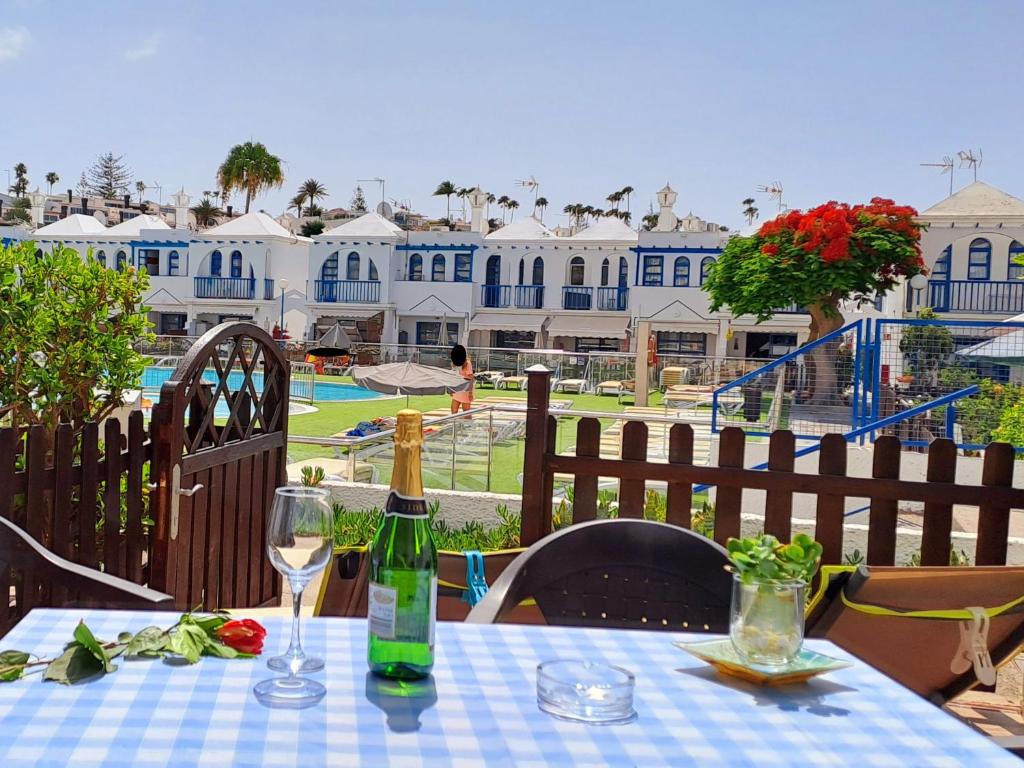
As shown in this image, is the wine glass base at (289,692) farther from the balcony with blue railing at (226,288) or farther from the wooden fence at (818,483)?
the balcony with blue railing at (226,288)

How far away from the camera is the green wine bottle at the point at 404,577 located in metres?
1.54

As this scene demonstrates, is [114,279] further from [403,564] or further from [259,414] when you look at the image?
[403,564]

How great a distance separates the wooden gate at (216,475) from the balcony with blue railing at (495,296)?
33.6 meters

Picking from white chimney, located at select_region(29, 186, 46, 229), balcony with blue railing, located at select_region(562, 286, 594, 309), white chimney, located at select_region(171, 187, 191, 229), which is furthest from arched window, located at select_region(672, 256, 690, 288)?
white chimney, located at select_region(29, 186, 46, 229)

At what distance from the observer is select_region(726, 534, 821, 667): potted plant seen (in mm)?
1658

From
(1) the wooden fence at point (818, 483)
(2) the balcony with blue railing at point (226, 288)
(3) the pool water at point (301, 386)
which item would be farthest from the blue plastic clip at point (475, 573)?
(2) the balcony with blue railing at point (226, 288)

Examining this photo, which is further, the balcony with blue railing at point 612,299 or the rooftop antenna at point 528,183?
the rooftop antenna at point 528,183

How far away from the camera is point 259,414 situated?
14.1ft

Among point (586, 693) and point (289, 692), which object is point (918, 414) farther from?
point (289, 692)

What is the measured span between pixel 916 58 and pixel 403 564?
55.4 ft

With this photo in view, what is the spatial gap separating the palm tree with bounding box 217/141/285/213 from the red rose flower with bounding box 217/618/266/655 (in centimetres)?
5424

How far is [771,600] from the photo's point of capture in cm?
167

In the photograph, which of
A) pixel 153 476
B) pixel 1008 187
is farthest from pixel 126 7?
pixel 1008 187

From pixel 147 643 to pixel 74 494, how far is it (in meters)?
2.18
